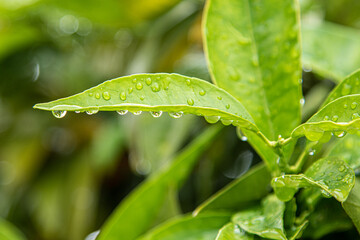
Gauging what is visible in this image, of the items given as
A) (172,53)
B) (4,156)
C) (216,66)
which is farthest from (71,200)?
(216,66)

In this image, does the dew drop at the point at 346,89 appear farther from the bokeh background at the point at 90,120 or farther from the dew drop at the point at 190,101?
the bokeh background at the point at 90,120

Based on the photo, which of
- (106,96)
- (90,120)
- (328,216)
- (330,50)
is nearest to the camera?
(106,96)

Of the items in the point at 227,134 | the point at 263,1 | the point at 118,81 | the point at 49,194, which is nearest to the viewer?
the point at 118,81

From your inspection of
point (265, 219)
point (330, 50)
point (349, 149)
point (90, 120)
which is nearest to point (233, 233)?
point (265, 219)

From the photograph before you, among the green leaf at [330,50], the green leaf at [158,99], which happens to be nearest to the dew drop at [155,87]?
the green leaf at [158,99]

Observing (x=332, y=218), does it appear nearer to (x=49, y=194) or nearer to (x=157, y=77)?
(x=157, y=77)

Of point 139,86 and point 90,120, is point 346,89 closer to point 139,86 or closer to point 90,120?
point 139,86
